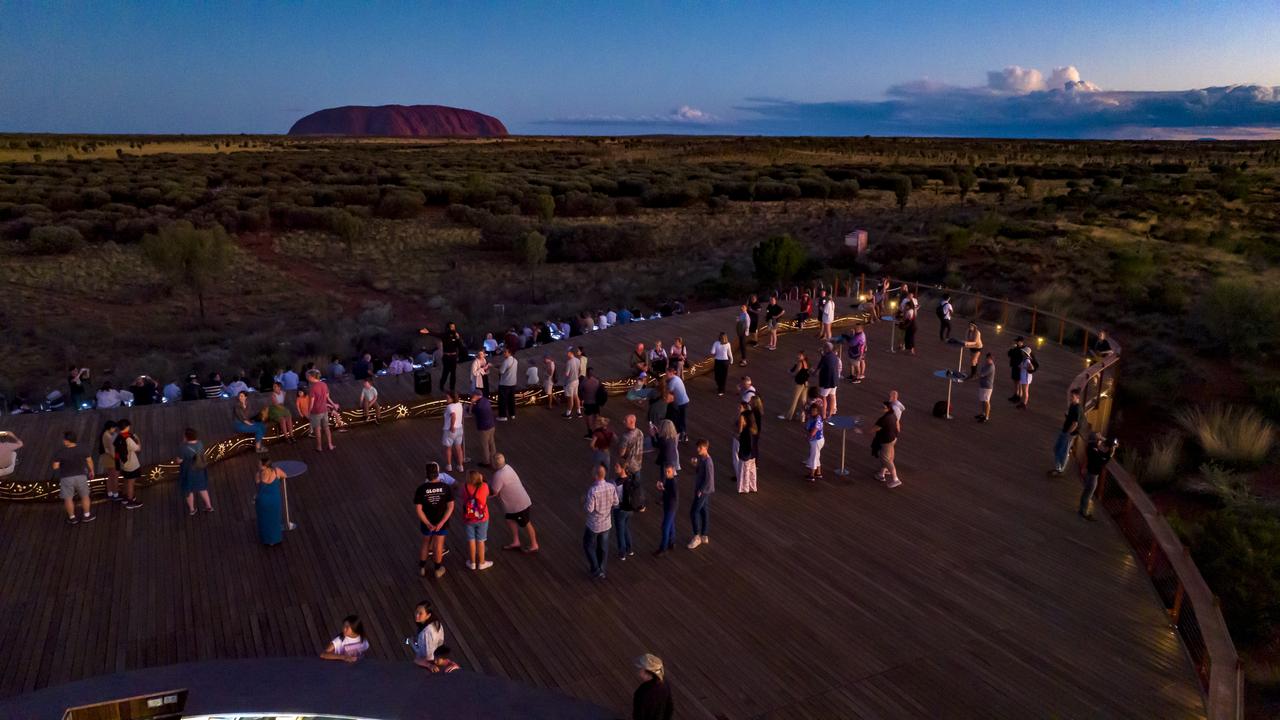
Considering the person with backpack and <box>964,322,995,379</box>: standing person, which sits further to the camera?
<box>964,322,995,379</box>: standing person

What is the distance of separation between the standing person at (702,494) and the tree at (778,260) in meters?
21.7

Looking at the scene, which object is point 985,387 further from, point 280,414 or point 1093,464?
point 280,414

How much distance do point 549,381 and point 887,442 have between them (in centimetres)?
679

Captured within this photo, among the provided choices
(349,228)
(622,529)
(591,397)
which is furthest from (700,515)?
(349,228)

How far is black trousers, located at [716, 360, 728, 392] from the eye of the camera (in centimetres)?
1683

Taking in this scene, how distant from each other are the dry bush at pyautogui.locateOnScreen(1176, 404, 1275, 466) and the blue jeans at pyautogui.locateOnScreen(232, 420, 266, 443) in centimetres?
1809

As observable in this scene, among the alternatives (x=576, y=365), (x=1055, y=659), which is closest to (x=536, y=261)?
(x=576, y=365)

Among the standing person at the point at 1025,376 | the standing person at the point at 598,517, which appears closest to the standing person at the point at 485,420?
the standing person at the point at 598,517

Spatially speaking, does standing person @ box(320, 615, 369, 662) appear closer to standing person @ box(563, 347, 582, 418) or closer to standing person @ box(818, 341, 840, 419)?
standing person @ box(563, 347, 582, 418)

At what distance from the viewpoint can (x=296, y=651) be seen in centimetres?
862

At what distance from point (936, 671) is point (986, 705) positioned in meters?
0.60

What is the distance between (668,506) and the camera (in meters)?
10.1

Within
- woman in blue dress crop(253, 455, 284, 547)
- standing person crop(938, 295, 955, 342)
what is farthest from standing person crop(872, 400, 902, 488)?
standing person crop(938, 295, 955, 342)

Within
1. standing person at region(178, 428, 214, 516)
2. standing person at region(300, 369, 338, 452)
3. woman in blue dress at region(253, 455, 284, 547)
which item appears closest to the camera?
woman in blue dress at region(253, 455, 284, 547)
